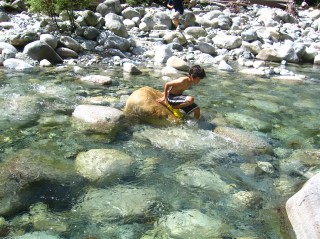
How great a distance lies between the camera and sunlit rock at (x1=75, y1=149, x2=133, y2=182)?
470 cm

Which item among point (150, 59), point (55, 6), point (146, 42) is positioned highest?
point (55, 6)

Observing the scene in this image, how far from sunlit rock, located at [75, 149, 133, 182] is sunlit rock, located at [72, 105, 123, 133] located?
3.38ft

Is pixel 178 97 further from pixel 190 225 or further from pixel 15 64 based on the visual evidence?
pixel 15 64

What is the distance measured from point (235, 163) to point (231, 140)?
2.63 ft

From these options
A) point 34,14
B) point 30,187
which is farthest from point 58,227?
point 34,14

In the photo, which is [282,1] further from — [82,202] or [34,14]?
[82,202]

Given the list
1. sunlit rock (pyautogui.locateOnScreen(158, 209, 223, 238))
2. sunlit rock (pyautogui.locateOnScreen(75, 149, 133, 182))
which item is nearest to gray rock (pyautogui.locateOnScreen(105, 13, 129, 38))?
sunlit rock (pyautogui.locateOnScreen(75, 149, 133, 182))

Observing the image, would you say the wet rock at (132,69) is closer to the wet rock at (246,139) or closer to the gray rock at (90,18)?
the gray rock at (90,18)

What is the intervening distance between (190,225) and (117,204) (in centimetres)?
85

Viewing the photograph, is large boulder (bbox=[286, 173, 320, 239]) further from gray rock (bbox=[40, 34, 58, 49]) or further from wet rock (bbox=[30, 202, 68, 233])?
gray rock (bbox=[40, 34, 58, 49])

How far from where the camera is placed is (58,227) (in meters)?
3.72

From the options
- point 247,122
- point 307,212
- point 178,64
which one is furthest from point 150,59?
point 307,212

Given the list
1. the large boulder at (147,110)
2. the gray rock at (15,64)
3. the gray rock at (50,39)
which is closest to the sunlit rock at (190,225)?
the large boulder at (147,110)

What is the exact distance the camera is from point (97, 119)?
6.36 m
